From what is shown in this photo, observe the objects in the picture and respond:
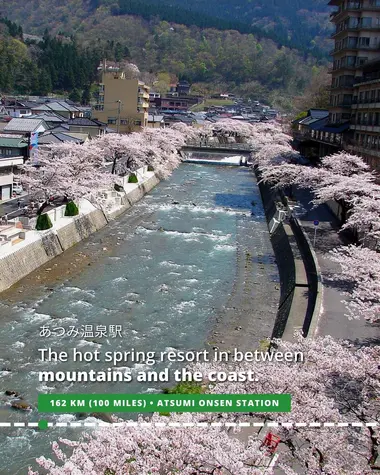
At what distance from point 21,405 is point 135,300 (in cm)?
746

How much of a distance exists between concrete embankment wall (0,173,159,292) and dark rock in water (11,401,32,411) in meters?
7.28

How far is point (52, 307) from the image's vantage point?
1794 cm

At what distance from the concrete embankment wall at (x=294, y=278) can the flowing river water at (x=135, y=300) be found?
530mm

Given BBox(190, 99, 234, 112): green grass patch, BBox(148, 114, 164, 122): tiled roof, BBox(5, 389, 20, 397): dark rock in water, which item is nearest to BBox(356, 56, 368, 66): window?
BBox(148, 114, 164, 122): tiled roof

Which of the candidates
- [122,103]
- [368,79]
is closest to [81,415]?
[368,79]

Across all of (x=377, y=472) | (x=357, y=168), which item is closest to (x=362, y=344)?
(x=377, y=472)

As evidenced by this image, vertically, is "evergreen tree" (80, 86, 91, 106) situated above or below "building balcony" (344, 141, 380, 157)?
above

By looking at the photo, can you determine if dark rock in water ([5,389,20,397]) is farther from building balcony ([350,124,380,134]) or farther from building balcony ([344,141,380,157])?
building balcony ([350,124,380,134])

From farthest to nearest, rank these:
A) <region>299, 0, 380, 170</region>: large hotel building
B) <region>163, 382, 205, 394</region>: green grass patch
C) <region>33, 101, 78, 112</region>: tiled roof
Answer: <region>33, 101, 78, 112</region>: tiled roof
<region>299, 0, 380, 170</region>: large hotel building
<region>163, 382, 205, 394</region>: green grass patch

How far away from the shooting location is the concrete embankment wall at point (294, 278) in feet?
50.9

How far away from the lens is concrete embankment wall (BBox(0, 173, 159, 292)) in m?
19.5

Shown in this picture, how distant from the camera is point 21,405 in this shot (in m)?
12.0

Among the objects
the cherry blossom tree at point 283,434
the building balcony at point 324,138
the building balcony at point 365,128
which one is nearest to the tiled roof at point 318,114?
the building balcony at point 324,138

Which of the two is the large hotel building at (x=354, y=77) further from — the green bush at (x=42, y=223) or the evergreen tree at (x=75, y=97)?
the evergreen tree at (x=75, y=97)
